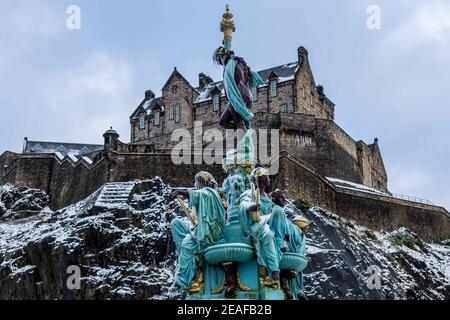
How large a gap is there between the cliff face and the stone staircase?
0.05m

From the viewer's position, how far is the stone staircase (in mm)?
36750

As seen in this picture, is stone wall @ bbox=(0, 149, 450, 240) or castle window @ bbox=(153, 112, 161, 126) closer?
stone wall @ bbox=(0, 149, 450, 240)

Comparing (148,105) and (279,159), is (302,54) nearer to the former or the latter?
(148,105)

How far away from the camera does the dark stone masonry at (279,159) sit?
1569 inches

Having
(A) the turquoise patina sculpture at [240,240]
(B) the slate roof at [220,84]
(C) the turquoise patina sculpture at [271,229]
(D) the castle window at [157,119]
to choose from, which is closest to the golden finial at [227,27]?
(A) the turquoise patina sculpture at [240,240]

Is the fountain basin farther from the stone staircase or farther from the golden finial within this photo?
the stone staircase

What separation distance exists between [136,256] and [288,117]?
1815 centimetres

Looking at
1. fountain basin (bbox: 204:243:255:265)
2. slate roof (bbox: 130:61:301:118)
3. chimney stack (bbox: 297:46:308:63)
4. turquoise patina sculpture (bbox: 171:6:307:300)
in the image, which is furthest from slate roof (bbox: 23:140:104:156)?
fountain basin (bbox: 204:243:255:265)

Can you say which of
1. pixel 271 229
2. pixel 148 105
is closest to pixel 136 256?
pixel 271 229

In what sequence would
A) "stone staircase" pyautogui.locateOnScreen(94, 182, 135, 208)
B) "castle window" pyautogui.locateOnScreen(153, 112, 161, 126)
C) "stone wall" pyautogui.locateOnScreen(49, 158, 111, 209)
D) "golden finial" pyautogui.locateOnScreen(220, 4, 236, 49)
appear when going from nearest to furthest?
"golden finial" pyautogui.locateOnScreen(220, 4, 236, 49)
"stone staircase" pyautogui.locateOnScreen(94, 182, 135, 208)
"stone wall" pyautogui.locateOnScreen(49, 158, 111, 209)
"castle window" pyautogui.locateOnScreen(153, 112, 161, 126)

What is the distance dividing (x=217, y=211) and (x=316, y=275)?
74.7 ft

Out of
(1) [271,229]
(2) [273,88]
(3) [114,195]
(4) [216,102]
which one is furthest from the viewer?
(4) [216,102]

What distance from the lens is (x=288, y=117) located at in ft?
161
